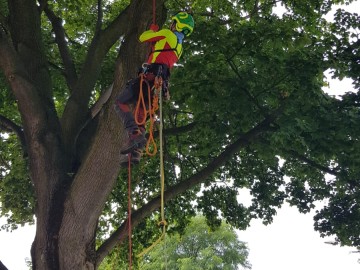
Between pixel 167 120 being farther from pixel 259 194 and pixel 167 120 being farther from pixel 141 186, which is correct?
pixel 259 194

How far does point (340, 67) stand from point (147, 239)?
622cm

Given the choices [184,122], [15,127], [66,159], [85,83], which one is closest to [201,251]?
[184,122]

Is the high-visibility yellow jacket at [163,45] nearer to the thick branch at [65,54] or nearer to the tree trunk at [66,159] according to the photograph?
the tree trunk at [66,159]

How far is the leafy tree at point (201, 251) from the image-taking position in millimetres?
20516

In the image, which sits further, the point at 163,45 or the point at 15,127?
the point at 15,127

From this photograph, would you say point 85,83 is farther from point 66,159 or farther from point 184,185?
point 184,185

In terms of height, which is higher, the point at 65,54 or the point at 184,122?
the point at 184,122

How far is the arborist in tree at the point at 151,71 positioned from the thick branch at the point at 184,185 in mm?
1886

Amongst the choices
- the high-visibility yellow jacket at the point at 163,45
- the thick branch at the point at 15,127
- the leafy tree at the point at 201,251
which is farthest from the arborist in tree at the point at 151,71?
the leafy tree at the point at 201,251

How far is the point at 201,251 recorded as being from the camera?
826 inches

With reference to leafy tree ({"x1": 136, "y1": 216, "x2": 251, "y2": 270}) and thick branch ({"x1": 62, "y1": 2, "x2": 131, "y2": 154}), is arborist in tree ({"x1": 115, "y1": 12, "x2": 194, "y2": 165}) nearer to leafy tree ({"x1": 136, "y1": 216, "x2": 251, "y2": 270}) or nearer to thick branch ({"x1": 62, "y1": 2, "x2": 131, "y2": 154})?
thick branch ({"x1": 62, "y1": 2, "x2": 131, "y2": 154})

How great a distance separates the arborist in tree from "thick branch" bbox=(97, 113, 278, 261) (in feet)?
6.19

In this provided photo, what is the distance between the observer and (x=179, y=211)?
441 inches

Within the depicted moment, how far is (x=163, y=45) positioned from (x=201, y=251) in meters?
17.4
